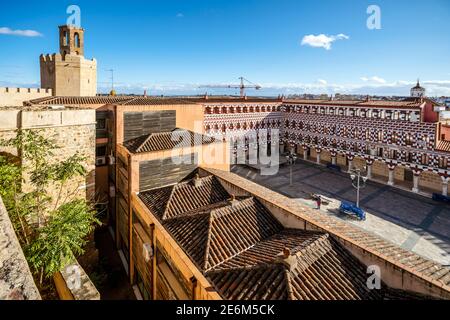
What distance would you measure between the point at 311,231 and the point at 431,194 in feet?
84.3

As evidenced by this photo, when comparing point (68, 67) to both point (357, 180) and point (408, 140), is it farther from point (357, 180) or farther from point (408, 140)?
point (408, 140)

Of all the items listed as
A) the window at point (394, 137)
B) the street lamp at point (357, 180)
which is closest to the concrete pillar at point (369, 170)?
the street lamp at point (357, 180)

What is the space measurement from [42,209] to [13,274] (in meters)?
12.1

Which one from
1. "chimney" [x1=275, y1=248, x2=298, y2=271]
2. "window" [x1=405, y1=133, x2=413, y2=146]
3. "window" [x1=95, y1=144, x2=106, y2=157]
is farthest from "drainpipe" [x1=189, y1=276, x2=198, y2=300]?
"window" [x1=405, y1=133, x2=413, y2=146]

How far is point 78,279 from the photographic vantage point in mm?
9375

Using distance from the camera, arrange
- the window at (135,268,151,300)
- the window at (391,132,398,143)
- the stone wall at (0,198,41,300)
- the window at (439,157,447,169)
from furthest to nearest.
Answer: the window at (391,132,398,143) < the window at (439,157,447,169) < the window at (135,268,151,300) < the stone wall at (0,198,41,300)

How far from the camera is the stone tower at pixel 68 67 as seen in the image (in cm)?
3431

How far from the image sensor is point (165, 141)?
64.6 ft

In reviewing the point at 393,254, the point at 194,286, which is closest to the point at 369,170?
the point at 393,254

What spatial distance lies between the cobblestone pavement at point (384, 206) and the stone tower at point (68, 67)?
21.8 metres

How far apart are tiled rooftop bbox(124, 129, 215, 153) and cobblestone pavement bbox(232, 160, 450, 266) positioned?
542 inches

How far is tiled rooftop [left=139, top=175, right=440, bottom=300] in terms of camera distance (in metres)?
8.51

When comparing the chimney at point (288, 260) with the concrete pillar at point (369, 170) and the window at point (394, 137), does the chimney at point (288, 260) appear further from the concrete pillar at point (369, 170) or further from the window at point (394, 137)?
the concrete pillar at point (369, 170)

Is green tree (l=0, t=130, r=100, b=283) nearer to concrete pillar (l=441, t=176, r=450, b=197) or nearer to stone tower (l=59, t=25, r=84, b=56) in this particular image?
stone tower (l=59, t=25, r=84, b=56)
